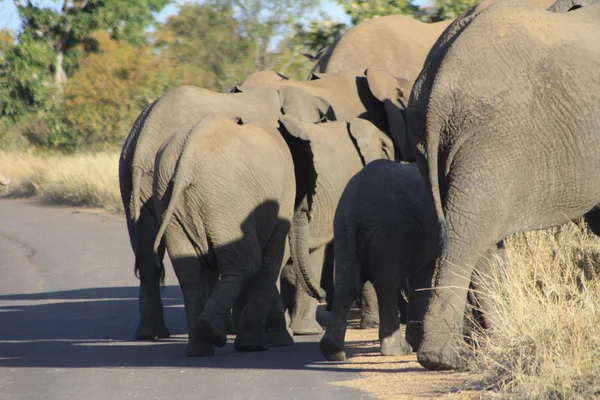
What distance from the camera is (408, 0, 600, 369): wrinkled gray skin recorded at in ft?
22.5

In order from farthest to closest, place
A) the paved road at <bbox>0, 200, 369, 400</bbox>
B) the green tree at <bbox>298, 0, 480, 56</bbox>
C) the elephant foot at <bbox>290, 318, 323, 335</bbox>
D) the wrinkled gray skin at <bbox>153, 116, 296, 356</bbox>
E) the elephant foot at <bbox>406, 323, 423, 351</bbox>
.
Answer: the green tree at <bbox>298, 0, 480, 56</bbox>, the elephant foot at <bbox>290, 318, 323, 335</bbox>, the elephant foot at <bbox>406, 323, 423, 351</bbox>, the wrinkled gray skin at <bbox>153, 116, 296, 356</bbox>, the paved road at <bbox>0, 200, 369, 400</bbox>

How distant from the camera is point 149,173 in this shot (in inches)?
397

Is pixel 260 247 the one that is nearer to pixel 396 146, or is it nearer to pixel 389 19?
pixel 396 146

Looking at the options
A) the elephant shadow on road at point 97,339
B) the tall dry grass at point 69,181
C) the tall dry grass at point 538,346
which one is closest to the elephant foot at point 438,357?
the tall dry grass at point 538,346

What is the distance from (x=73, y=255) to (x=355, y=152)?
695 cm

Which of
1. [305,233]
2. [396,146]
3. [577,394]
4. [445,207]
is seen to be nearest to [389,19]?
[396,146]

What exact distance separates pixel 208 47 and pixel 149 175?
34210 mm

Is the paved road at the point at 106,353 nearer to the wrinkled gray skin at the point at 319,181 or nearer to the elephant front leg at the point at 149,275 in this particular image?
the elephant front leg at the point at 149,275

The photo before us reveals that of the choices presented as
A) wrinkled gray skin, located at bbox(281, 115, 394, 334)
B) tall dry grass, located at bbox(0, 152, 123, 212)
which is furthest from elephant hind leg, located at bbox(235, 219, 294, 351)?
tall dry grass, located at bbox(0, 152, 123, 212)

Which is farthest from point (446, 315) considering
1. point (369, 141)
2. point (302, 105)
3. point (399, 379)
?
point (302, 105)

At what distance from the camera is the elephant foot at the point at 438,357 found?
693 cm

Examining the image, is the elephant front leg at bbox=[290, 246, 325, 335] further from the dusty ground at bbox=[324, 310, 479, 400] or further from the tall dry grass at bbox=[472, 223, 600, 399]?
the tall dry grass at bbox=[472, 223, 600, 399]

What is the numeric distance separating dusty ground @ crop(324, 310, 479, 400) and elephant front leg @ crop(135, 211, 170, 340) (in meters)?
1.90

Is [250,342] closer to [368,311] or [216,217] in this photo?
[216,217]
